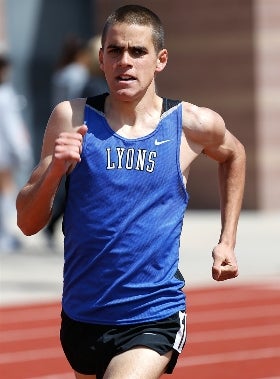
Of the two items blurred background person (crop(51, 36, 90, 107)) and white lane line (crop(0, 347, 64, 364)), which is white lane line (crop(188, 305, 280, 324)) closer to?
white lane line (crop(0, 347, 64, 364))

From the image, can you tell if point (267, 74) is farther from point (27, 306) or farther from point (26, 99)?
point (27, 306)

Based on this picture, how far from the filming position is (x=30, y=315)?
11.5 meters

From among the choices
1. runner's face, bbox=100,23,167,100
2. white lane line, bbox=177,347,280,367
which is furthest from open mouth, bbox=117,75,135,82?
white lane line, bbox=177,347,280,367

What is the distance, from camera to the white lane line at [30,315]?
1132 centimetres

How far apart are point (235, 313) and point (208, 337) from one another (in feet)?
3.81

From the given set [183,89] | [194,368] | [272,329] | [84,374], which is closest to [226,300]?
[272,329]

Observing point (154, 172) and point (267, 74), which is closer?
point (154, 172)

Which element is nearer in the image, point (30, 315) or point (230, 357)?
point (230, 357)

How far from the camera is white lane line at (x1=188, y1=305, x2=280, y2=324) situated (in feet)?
37.0

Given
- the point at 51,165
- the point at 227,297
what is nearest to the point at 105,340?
the point at 51,165

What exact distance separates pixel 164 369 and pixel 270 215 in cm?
1505

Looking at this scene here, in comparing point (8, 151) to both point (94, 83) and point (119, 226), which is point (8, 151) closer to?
point (94, 83)

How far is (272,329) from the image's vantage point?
10.7 metres

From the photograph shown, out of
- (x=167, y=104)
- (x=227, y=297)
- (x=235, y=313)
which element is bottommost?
(x=227, y=297)
